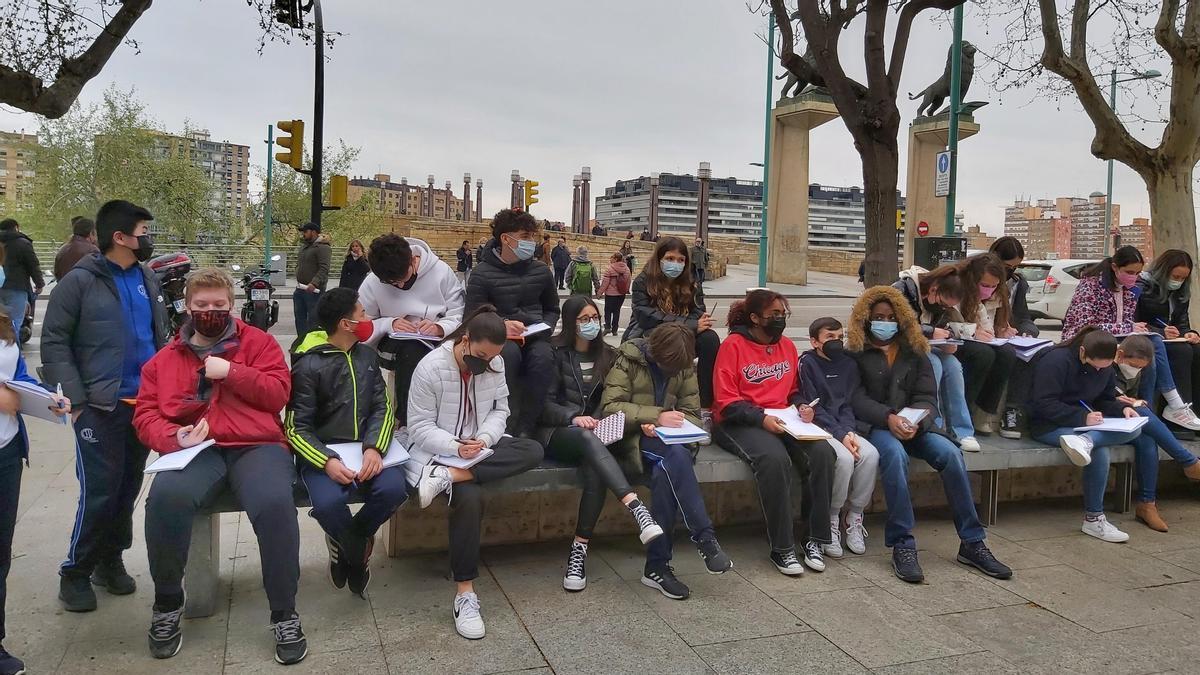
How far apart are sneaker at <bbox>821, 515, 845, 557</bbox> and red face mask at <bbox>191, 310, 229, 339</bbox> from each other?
10.8 feet

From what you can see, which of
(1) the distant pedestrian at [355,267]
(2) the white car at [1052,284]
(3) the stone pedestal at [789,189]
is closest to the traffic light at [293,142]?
(1) the distant pedestrian at [355,267]

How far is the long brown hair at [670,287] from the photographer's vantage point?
5496 mm

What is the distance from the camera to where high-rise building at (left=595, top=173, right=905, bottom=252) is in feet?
416

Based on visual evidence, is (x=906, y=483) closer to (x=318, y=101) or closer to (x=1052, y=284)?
(x=318, y=101)

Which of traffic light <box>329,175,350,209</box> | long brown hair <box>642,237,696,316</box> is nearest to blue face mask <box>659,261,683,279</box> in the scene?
long brown hair <box>642,237,696,316</box>

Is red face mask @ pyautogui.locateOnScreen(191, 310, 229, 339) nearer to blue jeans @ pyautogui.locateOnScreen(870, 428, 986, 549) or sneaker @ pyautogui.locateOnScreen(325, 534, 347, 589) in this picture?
sneaker @ pyautogui.locateOnScreen(325, 534, 347, 589)

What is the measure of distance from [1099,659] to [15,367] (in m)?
4.64

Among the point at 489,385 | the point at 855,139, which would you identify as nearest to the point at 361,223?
the point at 855,139

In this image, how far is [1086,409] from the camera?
215 inches

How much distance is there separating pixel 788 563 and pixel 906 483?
85 centimetres

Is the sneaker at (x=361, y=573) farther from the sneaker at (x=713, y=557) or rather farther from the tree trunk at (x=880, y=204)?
the tree trunk at (x=880, y=204)

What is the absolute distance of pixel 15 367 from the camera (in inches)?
134

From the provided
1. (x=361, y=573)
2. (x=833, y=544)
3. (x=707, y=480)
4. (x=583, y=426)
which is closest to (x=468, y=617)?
(x=361, y=573)

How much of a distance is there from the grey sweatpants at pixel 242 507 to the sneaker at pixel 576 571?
1333 mm
